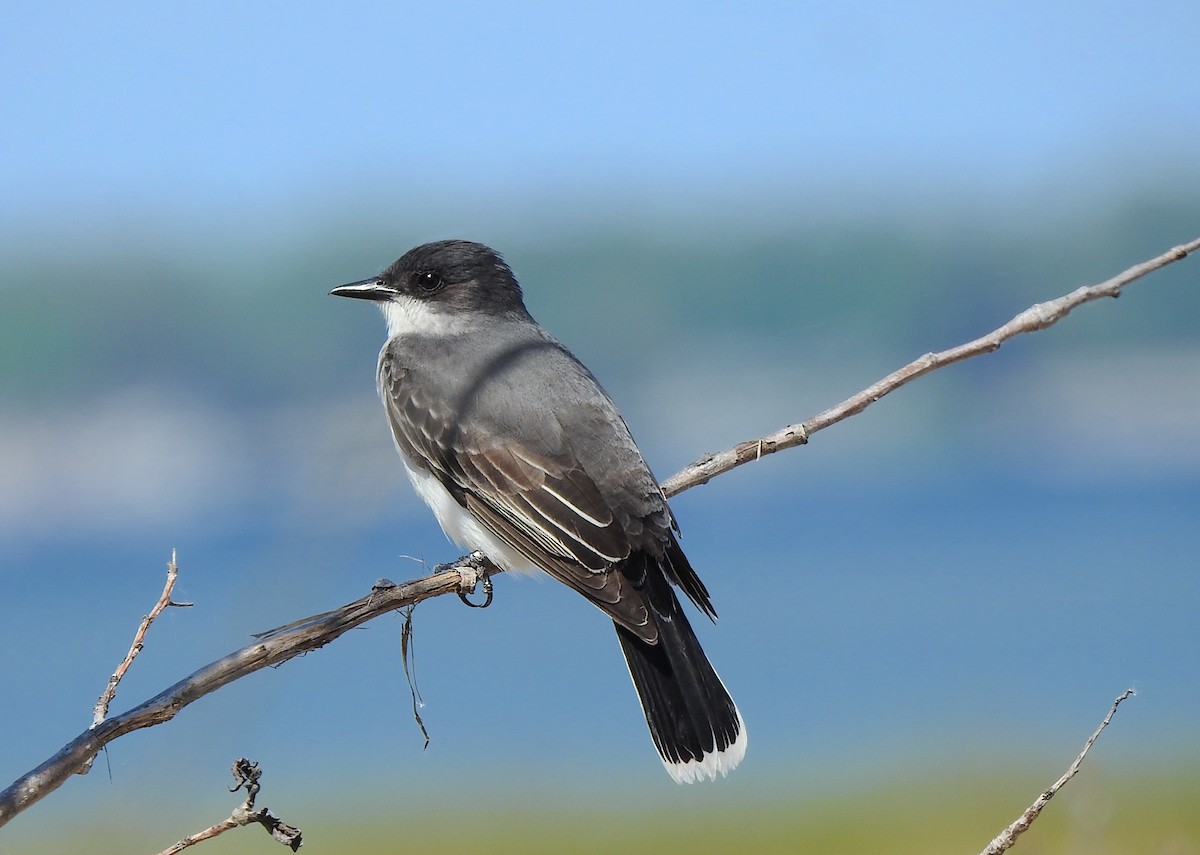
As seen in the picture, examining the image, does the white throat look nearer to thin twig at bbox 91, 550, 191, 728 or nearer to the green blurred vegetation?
thin twig at bbox 91, 550, 191, 728

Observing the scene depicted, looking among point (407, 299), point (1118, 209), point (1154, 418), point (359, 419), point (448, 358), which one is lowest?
point (359, 419)

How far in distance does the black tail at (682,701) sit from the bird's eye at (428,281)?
1.98 meters

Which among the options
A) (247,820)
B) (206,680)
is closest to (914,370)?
Answer: (206,680)

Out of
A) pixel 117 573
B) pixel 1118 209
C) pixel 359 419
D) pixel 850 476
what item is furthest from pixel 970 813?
pixel 1118 209

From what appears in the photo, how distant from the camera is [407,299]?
600 centimetres

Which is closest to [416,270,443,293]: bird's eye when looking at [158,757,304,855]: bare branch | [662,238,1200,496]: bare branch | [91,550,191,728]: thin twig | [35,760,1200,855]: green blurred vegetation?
[662,238,1200,496]: bare branch

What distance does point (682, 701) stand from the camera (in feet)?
14.7

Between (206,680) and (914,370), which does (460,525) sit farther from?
(206,680)

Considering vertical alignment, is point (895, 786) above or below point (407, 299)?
below

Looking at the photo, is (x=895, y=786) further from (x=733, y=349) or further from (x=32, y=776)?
(x=733, y=349)

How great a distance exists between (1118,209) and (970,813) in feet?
369

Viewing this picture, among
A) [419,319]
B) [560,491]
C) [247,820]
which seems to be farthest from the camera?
[419,319]

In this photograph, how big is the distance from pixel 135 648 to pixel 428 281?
3.64 metres

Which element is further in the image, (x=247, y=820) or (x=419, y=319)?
(x=419, y=319)
